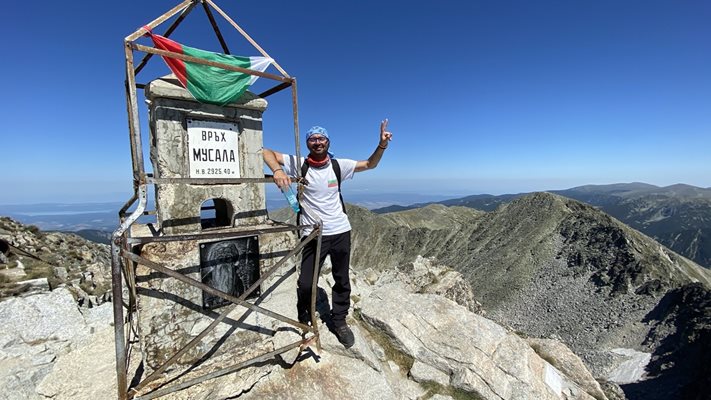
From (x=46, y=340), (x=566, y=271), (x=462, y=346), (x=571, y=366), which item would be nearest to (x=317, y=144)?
(x=462, y=346)

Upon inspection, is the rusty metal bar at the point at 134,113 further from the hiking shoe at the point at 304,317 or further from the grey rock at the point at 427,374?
the grey rock at the point at 427,374

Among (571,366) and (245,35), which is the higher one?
(245,35)

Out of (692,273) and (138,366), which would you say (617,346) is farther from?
(138,366)

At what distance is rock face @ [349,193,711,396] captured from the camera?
3672 cm

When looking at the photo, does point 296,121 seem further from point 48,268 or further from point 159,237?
point 48,268

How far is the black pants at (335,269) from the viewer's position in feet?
18.6

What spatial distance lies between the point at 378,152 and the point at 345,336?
3241 millimetres

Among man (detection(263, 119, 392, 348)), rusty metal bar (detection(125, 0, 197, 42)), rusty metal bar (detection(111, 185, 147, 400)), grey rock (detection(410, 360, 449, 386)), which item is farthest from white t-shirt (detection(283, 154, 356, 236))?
grey rock (detection(410, 360, 449, 386))

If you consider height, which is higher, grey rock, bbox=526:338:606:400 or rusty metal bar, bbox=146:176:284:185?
rusty metal bar, bbox=146:176:284:185

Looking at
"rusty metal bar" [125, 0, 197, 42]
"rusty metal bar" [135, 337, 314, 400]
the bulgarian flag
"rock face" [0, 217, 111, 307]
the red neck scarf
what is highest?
"rusty metal bar" [125, 0, 197, 42]

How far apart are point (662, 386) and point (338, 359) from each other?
37.1 meters

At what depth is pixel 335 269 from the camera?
5848 mm

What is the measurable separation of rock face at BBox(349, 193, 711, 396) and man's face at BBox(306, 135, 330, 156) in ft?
126

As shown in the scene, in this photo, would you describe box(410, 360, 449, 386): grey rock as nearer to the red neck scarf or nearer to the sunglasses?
the red neck scarf
